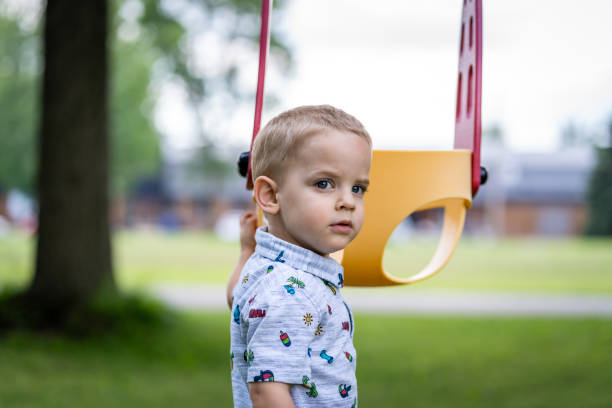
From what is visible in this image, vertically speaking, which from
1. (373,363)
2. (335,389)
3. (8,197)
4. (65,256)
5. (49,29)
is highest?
(49,29)

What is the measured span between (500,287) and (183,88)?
10.7 meters

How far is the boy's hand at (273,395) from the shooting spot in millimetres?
1342

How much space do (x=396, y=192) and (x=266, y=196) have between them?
1.40ft

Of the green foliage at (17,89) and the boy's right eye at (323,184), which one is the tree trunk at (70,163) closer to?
the boy's right eye at (323,184)

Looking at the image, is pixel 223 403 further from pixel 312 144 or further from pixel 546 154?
pixel 546 154

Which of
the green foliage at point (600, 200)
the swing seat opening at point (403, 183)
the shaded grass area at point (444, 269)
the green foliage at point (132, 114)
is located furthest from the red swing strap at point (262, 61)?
the green foliage at point (600, 200)

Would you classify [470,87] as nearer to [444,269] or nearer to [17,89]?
[444,269]

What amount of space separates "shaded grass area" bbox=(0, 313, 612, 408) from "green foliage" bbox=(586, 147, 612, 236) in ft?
87.1

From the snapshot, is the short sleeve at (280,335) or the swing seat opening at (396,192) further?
the swing seat opening at (396,192)

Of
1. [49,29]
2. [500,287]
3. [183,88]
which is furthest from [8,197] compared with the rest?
[49,29]

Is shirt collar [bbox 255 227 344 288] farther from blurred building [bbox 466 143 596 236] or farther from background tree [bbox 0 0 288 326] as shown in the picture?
blurred building [bbox 466 143 596 236]

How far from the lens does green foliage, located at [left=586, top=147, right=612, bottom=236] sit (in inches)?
1273

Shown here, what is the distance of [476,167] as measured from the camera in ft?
5.92

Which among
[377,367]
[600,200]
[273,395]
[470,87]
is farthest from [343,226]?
[600,200]
